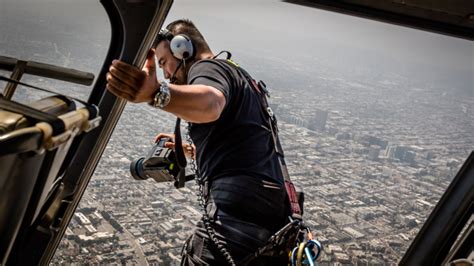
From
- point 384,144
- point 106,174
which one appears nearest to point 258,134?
point 106,174

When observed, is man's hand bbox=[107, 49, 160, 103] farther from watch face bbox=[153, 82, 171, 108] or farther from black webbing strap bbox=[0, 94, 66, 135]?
black webbing strap bbox=[0, 94, 66, 135]

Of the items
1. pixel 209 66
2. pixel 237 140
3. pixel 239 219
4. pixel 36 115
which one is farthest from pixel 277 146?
pixel 36 115

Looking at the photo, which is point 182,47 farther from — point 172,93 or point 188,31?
point 172,93

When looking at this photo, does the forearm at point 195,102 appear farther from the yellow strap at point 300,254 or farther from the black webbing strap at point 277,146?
the yellow strap at point 300,254

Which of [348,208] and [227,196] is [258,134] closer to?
[227,196]

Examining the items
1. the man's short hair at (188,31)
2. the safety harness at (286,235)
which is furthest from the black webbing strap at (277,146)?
the man's short hair at (188,31)

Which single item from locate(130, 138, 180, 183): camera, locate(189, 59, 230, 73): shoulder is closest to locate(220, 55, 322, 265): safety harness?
locate(189, 59, 230, 73): shoulder
